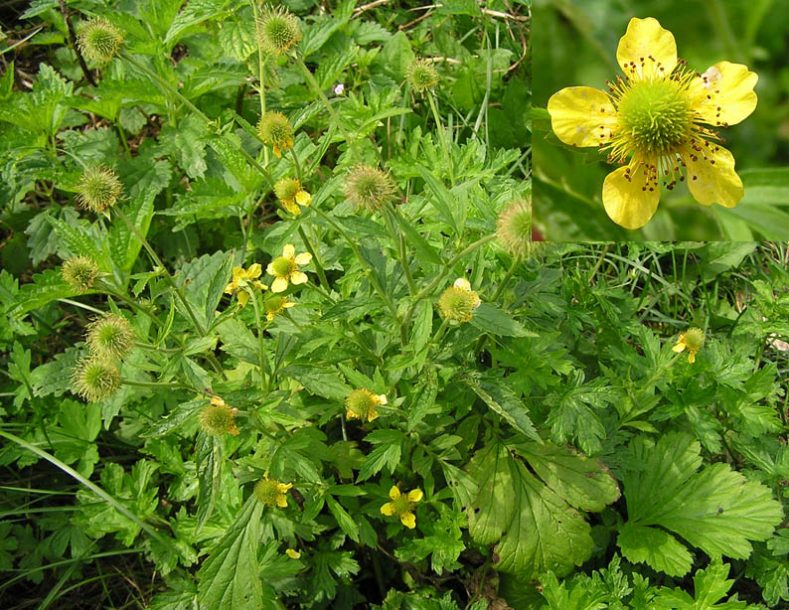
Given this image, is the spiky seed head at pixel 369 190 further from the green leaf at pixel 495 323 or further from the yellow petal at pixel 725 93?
the yellow petal at pixel 725 93

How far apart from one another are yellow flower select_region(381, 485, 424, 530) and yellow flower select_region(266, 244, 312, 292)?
2.12 feet

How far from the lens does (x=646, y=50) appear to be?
139 cm

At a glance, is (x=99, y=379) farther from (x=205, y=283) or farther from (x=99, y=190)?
(x=205, y=283)

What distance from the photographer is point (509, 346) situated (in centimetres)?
196

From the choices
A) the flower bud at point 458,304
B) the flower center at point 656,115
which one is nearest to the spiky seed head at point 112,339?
the flower bud at point 458,304

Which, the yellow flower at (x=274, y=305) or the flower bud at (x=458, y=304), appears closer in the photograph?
the flower bud at (x=458, y=304)

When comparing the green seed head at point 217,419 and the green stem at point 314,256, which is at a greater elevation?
the green stem at point 314,256

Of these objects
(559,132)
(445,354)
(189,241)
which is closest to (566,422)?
(445,354)

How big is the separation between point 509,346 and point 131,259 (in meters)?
1.15

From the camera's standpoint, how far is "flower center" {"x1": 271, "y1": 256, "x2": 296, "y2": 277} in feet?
5.94

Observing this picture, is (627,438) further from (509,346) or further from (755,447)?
(509,346)

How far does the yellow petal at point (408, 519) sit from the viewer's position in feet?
6.23

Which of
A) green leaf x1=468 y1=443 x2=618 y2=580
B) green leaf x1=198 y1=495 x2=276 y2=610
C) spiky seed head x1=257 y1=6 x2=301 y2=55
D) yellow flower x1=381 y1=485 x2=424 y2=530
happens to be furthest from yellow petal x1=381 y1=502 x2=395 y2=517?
spiky seed head x1=257 y1=6 x2=301 y2=55

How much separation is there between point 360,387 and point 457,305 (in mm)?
466
